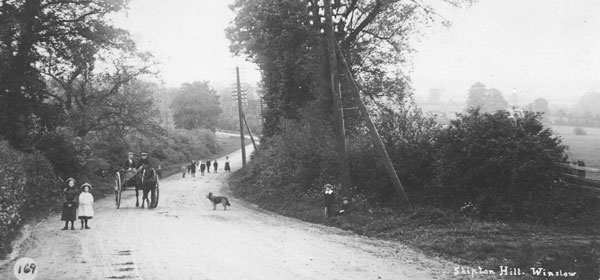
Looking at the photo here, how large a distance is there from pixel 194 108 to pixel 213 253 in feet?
232

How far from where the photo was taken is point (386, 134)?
15867 mm

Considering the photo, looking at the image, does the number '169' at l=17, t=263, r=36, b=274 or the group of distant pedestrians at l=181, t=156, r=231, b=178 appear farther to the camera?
the group of distant pedestrians at l=181, t=156, r=231, b=178

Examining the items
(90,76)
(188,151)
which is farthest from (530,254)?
(188,151)

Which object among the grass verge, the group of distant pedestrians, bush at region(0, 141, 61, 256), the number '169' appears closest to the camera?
the number '169'

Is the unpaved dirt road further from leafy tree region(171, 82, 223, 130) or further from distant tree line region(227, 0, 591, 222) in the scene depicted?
leafy tree region(171, 82, 223, 130)

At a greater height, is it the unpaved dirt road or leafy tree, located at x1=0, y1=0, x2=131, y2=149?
leafy tree, located at x1=0, y1=0, x2=131, y2=149

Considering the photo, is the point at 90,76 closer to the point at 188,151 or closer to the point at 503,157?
the point at 503,157

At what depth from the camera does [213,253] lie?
29.7 feet

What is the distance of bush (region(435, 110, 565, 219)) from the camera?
12.0 metres

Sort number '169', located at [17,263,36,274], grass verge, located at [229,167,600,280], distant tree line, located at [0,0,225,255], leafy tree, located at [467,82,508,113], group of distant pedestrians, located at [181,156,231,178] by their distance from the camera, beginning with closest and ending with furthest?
number '169', located at [17,263,36,274]
grass verge, located at [229,167,600,280]
distant tree line, located at [0,0,225,255]
group of distant pedestrians, located at [181,156,231,178]
leafy tree, located at [467,82,508,113]

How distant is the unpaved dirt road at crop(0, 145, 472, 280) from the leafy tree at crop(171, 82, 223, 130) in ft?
213

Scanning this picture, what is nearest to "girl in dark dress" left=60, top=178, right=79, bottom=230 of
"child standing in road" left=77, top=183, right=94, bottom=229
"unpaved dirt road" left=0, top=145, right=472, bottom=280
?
"child standing in road" left=77, top=183, right=94, bottom=229

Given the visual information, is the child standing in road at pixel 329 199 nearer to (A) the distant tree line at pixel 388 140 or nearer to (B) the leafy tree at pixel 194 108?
(A) the distant tree line at pixel 388 140

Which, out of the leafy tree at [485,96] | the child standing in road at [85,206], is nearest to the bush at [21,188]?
the child standing in road at [85,206]
